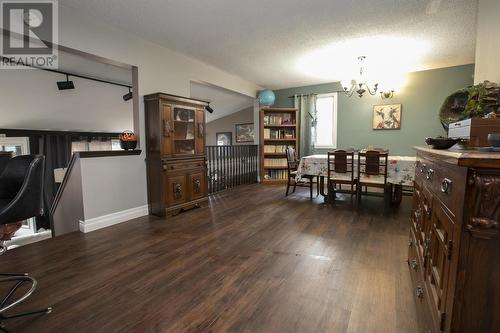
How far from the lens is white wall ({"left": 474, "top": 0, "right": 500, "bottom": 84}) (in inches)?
78.3

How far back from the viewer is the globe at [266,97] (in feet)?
19.7

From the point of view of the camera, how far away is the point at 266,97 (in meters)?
6.00

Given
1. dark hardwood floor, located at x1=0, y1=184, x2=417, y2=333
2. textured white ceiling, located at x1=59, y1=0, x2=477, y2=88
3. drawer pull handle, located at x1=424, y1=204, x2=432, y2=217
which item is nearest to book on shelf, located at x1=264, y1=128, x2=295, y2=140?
textured white ceiling, located at x1=59, y1=0, x2=477, y2=88

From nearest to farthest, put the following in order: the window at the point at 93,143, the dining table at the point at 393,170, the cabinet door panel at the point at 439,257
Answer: the cabinet door panel at the point at 439,257 → the dining table at the point at 393,170 → the window at the point at 93,143

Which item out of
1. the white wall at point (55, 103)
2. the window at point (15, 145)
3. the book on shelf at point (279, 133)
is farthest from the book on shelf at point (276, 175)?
the window at point (15, 145)

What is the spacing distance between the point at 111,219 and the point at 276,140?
4100mm

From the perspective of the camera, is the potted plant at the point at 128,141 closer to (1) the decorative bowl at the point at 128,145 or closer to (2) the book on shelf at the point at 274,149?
(1) the decorative bowl at the point at 128,145

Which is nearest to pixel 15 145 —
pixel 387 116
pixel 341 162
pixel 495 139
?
pixel 341 162

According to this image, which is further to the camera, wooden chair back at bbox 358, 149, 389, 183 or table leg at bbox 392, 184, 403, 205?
table leg at bbox 392, 184, 403, 205

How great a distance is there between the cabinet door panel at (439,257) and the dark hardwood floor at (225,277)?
0.43m

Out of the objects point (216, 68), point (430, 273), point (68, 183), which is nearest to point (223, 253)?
point (430, 273)

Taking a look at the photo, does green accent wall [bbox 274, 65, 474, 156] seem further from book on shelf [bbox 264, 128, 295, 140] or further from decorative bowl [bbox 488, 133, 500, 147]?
decorative bowl [bbox 488, 133, 500, 147]

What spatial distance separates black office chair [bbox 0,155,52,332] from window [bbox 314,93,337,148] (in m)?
5.49

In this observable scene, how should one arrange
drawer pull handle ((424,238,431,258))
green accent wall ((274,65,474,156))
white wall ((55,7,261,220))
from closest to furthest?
drawer pull handle ((424,238,431,258)) → white wall ((55,7,261,220)) → green accent wall ((274,65,474,156))
